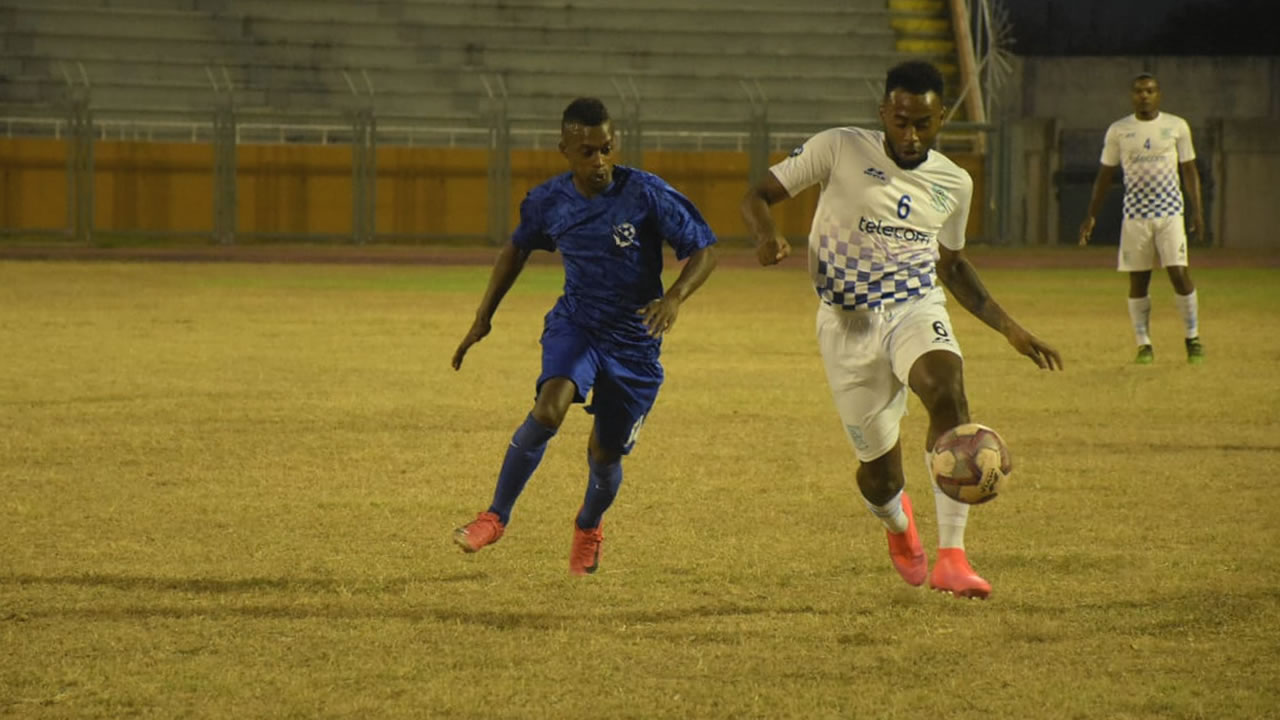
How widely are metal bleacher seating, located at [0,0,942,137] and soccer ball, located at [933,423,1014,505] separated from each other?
30580 mm

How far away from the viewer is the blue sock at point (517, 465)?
6.94 meters

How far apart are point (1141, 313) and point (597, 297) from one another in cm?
984

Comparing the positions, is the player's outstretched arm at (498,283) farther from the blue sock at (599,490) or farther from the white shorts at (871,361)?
the white shorts at (871,361)

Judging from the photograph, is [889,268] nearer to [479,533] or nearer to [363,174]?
[479,533]

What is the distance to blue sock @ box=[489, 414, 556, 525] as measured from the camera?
22.8 feet

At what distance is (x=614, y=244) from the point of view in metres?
6.98

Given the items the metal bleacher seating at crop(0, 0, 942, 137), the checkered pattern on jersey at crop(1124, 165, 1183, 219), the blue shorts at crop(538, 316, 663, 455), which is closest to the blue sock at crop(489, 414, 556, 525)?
the blue shorts at crop(538, 316, 663, 455)

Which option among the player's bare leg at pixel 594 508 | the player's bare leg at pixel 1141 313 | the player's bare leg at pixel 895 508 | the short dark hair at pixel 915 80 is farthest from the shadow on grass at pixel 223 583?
the player's bare leg at pixel 1141 313

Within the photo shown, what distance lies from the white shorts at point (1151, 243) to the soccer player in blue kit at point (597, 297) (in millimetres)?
9484

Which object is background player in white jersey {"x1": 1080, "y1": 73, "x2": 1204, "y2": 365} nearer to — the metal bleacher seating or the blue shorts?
the blue shorts

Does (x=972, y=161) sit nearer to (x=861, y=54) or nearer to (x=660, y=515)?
(x=861, y=54)

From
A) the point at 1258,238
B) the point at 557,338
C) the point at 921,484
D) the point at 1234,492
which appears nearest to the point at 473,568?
the point at 557,338

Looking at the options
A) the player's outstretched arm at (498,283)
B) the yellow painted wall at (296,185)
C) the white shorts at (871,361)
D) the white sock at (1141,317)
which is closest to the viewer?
the white shorts at (871,361)

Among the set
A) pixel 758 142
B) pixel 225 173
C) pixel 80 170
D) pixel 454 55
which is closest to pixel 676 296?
pixel 225 173
